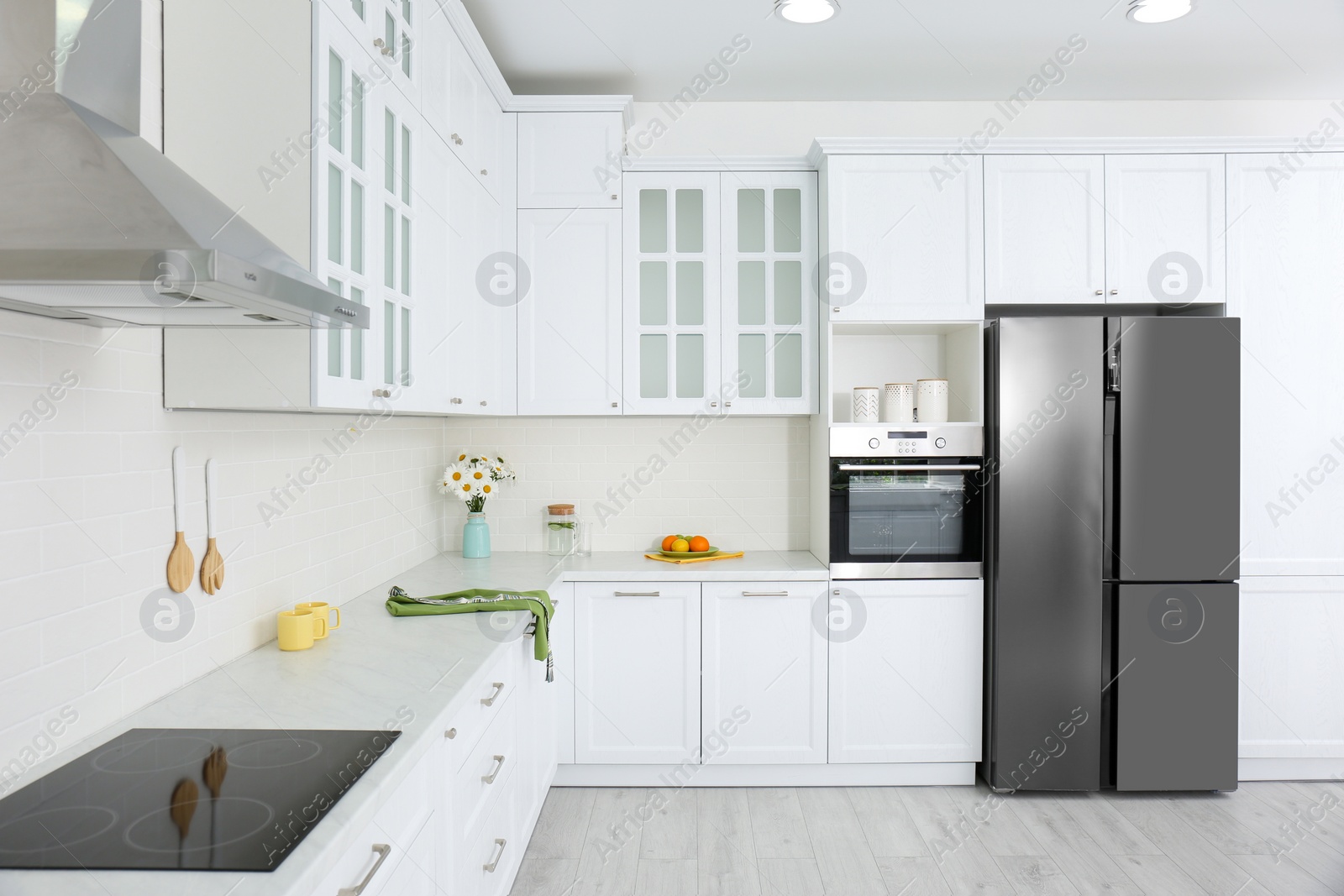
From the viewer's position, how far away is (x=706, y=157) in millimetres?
3258

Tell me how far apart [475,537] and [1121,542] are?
2.48m

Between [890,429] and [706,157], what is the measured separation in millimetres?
1317

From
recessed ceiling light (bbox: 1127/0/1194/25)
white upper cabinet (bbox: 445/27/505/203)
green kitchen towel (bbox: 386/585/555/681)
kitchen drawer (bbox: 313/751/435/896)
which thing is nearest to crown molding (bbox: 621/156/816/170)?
white upper cabinet (bbox: 445/27/505/203)

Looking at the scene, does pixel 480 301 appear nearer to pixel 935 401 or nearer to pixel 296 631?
pixel 296 631

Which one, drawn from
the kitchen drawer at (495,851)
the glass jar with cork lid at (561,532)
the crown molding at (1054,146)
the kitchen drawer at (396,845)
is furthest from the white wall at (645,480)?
the kitchen drawer at (396,845)

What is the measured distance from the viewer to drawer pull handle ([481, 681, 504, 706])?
1911 millimetres

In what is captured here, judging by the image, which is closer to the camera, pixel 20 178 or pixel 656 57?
pixel 20 178

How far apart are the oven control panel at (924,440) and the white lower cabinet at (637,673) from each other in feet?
2.88

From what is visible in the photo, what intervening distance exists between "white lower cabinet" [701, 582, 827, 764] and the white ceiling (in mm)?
2037

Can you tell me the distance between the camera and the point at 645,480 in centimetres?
353

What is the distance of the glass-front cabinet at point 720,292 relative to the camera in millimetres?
3256

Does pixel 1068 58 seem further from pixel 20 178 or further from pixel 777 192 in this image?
pixel 20 178

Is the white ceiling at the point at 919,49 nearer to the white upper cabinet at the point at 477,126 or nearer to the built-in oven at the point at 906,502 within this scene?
the white upper cabinet at the point at 477,126

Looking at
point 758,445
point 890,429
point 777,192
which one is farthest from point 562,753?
point 777,192
